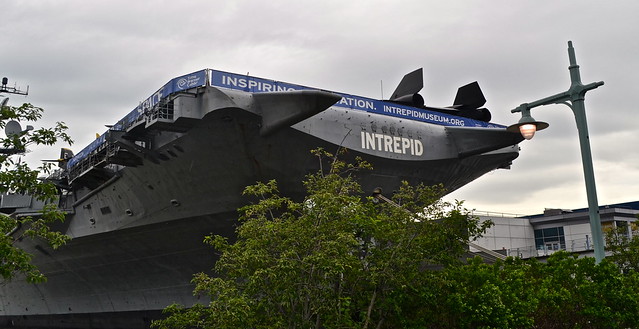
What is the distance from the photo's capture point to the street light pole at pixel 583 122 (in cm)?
760

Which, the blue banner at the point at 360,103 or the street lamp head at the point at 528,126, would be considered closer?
the street lamp head at the point at 528,126

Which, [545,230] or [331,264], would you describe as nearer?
[331,264]

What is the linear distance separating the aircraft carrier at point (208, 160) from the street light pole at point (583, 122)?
7946mm

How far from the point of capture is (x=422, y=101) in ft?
74.7

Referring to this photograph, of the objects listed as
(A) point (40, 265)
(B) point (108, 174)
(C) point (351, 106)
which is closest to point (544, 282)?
(C) point (351, 106)

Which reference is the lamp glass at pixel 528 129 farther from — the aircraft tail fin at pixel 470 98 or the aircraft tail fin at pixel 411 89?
the aircraft tail fin at pixel 470 98

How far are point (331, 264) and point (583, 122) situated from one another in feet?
13.2

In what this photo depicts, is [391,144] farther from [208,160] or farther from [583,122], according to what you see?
[583,122]

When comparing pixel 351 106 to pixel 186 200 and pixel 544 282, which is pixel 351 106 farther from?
pixel 544 282

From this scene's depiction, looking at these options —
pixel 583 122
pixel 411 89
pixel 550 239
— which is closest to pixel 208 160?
pixel 411 89

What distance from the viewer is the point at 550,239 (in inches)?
1711

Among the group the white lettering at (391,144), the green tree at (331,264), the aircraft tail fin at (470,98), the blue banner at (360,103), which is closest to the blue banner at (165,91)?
the blue banner at (360,103)

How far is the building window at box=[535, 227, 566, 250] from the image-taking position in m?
42.6

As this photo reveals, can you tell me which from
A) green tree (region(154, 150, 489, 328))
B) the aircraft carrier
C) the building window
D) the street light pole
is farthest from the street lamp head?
the building window
